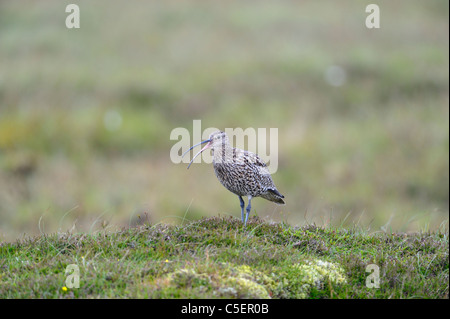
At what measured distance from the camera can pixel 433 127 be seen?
75.9ft

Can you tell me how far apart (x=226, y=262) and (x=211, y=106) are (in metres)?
17.9

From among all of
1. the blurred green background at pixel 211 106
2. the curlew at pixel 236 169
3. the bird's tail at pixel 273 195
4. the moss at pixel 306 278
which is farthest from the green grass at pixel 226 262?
the blurred green background at pixel 211 106

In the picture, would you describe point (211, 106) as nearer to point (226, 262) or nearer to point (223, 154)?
point (223, 154)

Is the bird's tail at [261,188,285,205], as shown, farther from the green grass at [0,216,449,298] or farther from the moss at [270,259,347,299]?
the moss at [270,259,347,299]

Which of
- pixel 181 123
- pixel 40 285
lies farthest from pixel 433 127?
pixel 40 285

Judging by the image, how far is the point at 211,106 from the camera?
25.1 m

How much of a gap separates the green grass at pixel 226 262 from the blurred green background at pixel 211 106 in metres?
5.34

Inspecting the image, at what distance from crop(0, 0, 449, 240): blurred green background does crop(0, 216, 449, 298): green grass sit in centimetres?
534

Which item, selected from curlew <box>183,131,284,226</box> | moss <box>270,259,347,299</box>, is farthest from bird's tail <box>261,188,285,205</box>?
moss <box>270,259,347,299</box>

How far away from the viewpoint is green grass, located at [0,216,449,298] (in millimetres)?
7098

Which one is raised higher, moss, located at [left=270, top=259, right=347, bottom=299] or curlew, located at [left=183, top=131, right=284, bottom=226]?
curlew, located at [left=183, top=131, right=284, bottom=226]

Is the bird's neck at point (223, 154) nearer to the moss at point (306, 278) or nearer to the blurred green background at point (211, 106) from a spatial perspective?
the moss at point (306, 278)
